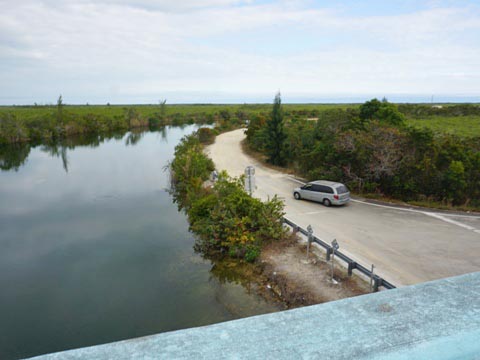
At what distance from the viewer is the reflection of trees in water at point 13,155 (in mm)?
40594

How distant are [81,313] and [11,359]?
7.52ft

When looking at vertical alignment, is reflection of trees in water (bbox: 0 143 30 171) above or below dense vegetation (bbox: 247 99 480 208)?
below

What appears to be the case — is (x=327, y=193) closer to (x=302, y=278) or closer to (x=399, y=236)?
(x=399, y=236)

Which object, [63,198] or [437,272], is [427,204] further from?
[63,198]

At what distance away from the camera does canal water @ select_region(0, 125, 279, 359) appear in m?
11.1

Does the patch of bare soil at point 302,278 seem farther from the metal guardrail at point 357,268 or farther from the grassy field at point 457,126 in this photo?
→ the grassy field at point 457,126

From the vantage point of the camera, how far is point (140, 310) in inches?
469

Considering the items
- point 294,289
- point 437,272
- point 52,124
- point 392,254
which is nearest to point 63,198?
point 294,289

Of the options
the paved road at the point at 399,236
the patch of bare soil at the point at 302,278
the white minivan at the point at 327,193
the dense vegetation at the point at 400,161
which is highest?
the dense vegetation at the point at 400,161

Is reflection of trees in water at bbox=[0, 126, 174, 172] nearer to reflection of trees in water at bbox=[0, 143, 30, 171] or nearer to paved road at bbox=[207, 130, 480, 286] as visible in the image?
reflection of trees in water at bbox=[0, 143, 30, 171]

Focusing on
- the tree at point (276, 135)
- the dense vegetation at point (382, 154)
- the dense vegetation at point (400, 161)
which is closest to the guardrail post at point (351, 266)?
the dense vegetation at point (400, 161)

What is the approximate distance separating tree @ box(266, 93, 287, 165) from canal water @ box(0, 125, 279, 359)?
38.4 feet

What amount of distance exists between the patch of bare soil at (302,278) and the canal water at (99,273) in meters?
0.91

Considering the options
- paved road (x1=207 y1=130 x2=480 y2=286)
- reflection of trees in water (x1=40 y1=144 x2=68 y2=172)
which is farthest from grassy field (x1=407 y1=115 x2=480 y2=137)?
reflection of trees in water (x1=40 y1=144 x2=68 y2=172)
